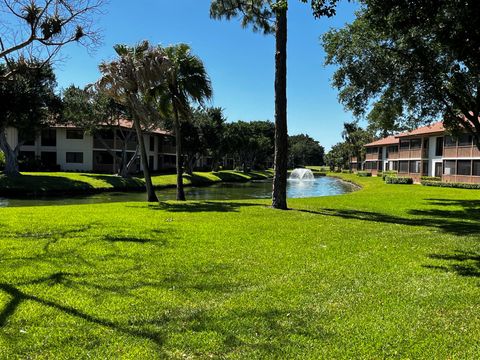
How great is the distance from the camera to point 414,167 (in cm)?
5838

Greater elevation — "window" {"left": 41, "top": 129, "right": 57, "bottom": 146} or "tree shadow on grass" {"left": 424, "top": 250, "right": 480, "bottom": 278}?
"window" {"left": 41, "top": 129, "right": 57, "bottom": 146}

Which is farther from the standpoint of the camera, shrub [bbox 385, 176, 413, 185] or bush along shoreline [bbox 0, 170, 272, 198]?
shrub [bbox 385, 176, 413, 185]

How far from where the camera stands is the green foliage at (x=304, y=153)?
14362 cm

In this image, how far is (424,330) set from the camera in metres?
4.79

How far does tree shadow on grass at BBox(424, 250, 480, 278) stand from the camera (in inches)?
289

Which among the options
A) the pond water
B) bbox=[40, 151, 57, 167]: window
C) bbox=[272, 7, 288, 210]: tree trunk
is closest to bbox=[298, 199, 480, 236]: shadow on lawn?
bbox=[272, 7, 288, 210]: tree trunk

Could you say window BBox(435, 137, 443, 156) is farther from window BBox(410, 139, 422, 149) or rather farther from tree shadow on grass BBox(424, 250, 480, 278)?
tree shadow on grass BBox(424, 250, 480, 278)

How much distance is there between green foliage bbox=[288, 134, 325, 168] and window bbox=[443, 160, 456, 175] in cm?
9004

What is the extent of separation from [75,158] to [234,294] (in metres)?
51.1

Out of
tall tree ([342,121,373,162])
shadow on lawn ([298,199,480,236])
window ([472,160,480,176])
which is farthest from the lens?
tall tree ([342,121,373,162])

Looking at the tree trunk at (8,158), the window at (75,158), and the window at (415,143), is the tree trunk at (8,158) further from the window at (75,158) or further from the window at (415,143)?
the window at (415,143)

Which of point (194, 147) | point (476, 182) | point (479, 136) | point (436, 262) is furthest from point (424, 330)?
point (194, 147)

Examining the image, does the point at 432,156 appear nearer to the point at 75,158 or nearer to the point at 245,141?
the point at 245,141

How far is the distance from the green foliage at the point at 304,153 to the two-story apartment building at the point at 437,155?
6889cm
